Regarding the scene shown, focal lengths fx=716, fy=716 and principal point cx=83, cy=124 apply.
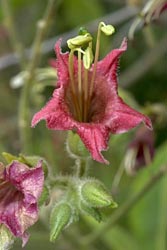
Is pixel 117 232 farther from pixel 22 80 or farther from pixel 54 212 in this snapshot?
pixel 54 212

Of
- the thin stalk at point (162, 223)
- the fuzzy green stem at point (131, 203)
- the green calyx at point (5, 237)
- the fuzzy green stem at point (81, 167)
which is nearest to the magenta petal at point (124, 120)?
the fuzzy green stem at point (81, 167)

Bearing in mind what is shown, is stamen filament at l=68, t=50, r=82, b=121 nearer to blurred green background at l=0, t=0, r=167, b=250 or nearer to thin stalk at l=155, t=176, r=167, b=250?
blurred green background at l=0, t=0, r=167, b=250

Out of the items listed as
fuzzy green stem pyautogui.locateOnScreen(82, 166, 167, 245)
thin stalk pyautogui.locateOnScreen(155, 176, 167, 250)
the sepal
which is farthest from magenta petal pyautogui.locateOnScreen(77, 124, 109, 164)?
thin stalk pyautogui.locateOnScreen(155, 176, 167, 250)

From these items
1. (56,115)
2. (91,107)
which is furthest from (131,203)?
(56,115)

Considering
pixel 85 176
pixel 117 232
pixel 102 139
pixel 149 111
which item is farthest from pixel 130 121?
pixel 117 232

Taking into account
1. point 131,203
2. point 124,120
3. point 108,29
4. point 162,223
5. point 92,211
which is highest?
point 108,29

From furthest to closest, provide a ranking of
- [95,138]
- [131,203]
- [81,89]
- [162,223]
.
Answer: [162,223] < [131,203] < [81,89] < [95,138]

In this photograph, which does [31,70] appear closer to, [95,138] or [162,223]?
[95,138]
